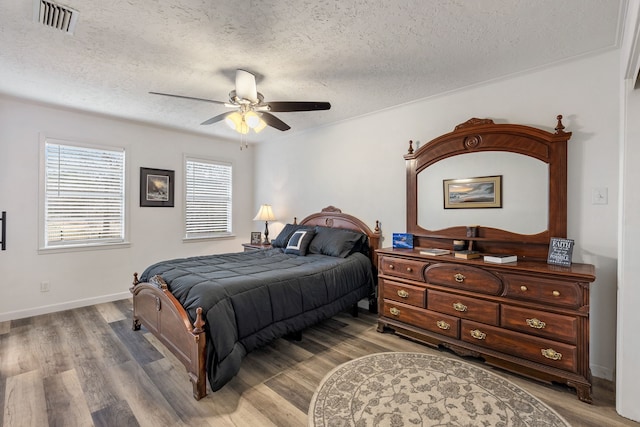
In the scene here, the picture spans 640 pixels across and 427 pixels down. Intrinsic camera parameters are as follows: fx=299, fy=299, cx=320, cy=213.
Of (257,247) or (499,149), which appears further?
(257,247)

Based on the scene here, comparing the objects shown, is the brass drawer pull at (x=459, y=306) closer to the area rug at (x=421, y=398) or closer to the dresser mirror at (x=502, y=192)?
the area rug at (x=421, y=398)

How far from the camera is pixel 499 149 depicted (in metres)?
2.83

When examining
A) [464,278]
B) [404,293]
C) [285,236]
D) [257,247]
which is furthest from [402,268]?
[257,247]

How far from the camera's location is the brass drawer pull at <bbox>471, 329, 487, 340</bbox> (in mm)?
2445

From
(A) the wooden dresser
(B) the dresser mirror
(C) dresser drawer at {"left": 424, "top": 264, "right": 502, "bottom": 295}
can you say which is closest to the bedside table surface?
(A) the wooden dresser

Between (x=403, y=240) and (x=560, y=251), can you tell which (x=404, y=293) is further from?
(x=560, y=251)

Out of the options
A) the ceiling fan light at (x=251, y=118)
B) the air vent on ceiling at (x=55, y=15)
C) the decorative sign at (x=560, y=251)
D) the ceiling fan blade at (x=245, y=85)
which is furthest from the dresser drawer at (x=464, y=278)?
the air vent on ceiling at (x=55, y=15)

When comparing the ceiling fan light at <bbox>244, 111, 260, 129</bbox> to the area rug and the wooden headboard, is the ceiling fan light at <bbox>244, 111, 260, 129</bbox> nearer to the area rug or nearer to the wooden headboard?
the wooden headboard

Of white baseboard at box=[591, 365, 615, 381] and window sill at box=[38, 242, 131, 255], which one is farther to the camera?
window sill at box=[38, 242, 131, 255]

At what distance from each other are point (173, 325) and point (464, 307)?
241 cm

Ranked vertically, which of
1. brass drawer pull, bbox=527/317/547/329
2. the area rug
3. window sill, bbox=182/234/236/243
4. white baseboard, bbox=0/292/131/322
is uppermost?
window sill, bbox=182/234/236/243

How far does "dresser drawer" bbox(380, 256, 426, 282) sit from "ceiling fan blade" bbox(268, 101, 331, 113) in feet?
5.37

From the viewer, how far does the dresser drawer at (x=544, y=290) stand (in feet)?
6.78

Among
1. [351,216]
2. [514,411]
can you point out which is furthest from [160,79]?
[514,411]
